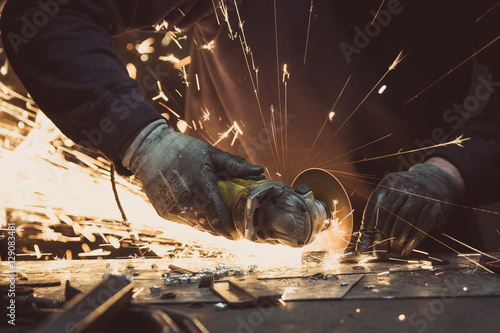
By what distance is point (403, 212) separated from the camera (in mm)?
1922

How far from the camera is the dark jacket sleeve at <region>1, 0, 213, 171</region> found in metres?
1.72

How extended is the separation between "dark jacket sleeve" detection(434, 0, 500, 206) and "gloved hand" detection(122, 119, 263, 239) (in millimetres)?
1088

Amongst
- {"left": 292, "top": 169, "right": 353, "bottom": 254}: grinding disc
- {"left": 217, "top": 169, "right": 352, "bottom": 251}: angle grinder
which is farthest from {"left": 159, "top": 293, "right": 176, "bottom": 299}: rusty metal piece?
{"left": 292, "top": 169, "right": 353, "bottom": 254}: grinding disc

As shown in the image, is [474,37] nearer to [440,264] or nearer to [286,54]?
[286,54]

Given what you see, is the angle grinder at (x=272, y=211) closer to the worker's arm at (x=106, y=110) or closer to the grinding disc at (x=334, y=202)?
the worker's arm at (x=106, y=110)

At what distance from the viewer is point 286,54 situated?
2424 mm

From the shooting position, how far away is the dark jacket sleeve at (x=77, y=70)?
1722mm

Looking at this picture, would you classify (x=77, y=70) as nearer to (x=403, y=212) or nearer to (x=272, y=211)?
(x=272, y=211)

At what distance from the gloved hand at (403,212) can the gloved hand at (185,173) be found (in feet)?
2.17

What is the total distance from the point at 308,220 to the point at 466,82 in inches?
53.4

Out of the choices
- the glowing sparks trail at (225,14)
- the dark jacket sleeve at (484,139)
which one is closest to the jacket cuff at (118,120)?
the glowing sparks trail at (225,14)

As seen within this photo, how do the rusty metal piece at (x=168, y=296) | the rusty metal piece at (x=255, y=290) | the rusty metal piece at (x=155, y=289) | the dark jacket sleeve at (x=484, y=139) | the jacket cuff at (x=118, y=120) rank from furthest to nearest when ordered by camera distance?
the dark jacket sleeve at (x=484, y=139), the jacket cuff at (x=118, y=120), the rusty metal piece at (x=155, y=289), the rusty metal piece at (x=168, y=296), the rusty metal piece at (x=255, y=290)

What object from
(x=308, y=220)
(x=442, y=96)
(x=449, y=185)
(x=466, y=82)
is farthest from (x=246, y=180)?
(x=466, y=82)

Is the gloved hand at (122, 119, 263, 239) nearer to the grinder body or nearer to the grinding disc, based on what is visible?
the grinder body
